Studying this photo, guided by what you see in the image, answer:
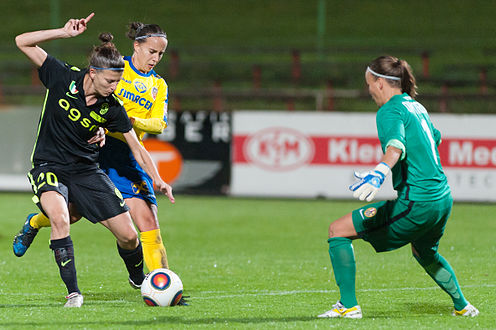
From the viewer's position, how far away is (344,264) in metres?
5.55

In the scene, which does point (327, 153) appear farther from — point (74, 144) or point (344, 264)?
point (344, 264)

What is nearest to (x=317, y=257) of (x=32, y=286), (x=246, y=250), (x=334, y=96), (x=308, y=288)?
(x=246, y=250)

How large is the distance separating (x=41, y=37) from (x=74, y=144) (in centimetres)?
81

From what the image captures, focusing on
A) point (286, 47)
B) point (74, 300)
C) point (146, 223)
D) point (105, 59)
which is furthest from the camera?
point (286, 47)

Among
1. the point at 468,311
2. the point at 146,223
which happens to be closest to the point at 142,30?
the point at 146,223

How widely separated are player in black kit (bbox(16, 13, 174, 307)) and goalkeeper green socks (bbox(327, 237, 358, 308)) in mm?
1335

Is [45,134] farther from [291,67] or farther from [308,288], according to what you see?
[291,67]

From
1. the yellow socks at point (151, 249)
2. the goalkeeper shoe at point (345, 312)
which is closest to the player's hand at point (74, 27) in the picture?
the yellow socks at point (151, 249)

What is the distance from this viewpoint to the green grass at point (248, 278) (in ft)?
18.8

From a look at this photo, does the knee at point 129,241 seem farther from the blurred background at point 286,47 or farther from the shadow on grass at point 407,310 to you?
the blurred background at point 286,47

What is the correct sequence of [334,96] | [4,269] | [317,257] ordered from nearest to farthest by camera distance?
1. [4,269]
2. [317,257]
3. [334,96]

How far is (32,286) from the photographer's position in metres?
7.27

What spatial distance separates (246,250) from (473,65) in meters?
12.6

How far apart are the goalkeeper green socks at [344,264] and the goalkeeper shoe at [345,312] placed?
0.08 meters
